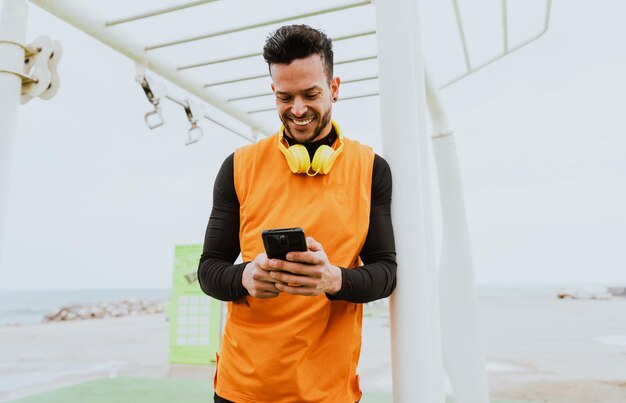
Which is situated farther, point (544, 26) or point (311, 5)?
point (544, 26)

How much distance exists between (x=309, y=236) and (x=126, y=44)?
1.65m

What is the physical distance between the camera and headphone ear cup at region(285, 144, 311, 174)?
116 centimetres

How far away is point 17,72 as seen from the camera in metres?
1.81

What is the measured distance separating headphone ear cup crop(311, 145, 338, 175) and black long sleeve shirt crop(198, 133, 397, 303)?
0.08m

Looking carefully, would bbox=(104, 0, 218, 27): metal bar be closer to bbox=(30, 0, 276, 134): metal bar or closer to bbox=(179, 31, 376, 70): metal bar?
bbox=(30, 0, 276, 134): metal bar

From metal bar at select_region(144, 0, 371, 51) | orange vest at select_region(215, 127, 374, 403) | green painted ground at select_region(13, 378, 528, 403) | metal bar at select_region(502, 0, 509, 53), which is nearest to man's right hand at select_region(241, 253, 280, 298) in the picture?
orange vest at select_region(215, 127, 374, 403)

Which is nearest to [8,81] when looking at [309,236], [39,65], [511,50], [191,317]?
[39,65]

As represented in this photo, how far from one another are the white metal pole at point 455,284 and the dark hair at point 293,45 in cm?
109

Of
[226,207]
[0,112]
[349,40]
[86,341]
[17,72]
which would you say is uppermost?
[349,40]

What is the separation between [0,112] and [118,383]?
372cm

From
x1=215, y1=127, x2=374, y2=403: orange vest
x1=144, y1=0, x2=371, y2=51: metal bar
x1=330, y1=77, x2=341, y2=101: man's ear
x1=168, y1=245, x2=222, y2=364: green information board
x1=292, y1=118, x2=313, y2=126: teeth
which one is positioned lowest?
x1=168, y1=245, x2=222, y2=364: green information board

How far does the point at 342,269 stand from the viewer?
103 centimetres

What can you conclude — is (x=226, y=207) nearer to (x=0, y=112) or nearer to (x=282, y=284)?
(x=282, y=284)

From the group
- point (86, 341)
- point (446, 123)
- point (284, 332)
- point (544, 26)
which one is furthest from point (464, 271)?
point (86, 341)
